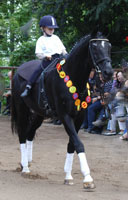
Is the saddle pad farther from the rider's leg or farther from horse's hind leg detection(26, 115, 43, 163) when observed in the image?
horse's hind leg detection(26, 115, 43, 163)

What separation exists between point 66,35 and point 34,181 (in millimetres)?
8640

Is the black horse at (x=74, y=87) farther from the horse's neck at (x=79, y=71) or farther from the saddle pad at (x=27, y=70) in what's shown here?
the saddle pad at (x=27, y=70)

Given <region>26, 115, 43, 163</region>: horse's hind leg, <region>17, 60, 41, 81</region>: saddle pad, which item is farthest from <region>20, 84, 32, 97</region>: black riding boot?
<region>26, 115, 43, 163</region>: horse's hind leg

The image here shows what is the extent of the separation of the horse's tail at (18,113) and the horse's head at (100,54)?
2277 mm

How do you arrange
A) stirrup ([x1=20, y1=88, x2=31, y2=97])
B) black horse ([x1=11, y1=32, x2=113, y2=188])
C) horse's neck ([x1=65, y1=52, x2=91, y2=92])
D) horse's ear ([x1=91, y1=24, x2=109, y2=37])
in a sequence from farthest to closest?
1. stirrup ([x1=20, y1=88, x2=31, y2=97])
2. horse's neck ([x1=65, y1=52, x2=91, y2=92])
3. horse's ear ([x1=91, y1=24, x2=109, y2=37])
4. black horse ([x1=11, y1=32, x2=113, y2=188])

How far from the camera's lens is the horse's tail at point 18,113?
8.01m

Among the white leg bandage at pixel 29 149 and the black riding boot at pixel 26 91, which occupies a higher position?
the black riding boot at pixel 26 91

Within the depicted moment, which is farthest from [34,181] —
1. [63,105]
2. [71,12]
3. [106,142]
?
[71,12]

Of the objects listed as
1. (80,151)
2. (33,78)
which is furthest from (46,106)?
(80,151)

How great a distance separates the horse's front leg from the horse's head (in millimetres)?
941

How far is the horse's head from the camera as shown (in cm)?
599

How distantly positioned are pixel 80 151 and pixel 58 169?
1953 mm

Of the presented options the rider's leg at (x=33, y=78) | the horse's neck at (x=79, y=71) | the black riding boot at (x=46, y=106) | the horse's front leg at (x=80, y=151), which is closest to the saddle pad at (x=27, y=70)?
the rider's leg at (x=33, y=78)

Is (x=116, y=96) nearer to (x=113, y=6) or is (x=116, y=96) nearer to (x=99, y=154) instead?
(x=99, y=154)
